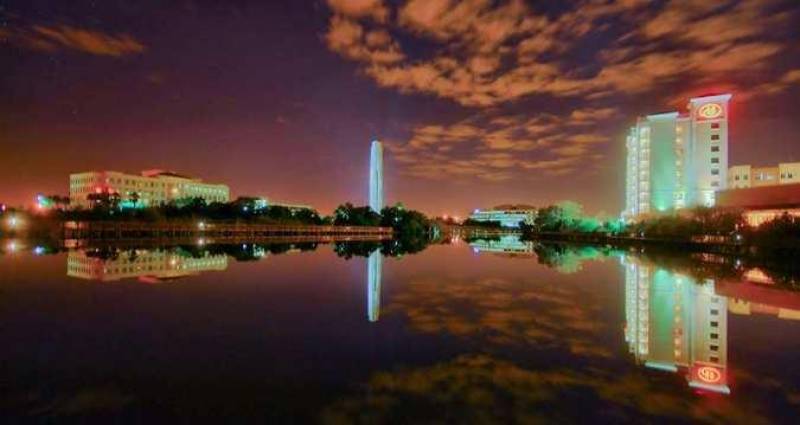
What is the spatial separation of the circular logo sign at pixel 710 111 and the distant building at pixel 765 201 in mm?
20235

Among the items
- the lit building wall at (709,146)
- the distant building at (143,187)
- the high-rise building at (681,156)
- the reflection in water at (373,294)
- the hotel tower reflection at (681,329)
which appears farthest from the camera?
the distant building at (143,187)

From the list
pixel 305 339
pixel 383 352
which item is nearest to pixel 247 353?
pixel 305 339

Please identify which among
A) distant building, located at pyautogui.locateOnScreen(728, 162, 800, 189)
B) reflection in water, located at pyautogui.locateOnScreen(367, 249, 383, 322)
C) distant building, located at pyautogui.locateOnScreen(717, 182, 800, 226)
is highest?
distant building, located at pyautogui.locateOnScreen(728, 162, 800, 189)

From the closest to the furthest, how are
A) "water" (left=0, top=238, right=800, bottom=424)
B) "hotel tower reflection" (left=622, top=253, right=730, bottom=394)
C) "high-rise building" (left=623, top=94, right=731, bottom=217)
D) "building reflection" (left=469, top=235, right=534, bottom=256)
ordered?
"water" (left=0, top=238, right=800, bottom=424) < "hotel tower reflection" (left=622, top=253, right=730, bottom=394) < "building reflection" (left=469, top=235, right=534, bottom=256) < "high-rise building" (left=623, top=94, right=731, bottom=217)

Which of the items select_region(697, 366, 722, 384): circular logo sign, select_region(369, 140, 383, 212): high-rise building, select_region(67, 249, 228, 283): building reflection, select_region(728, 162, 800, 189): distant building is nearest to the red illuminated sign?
select_region(728, 162, 800, 189): distant building

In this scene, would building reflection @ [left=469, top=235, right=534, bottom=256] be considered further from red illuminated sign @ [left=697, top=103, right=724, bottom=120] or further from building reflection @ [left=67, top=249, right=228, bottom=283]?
red illuminated sign @ [left=697, top=103, right=724, bottom=120]

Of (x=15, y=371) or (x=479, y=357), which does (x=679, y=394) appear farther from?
(x=15, y=371)

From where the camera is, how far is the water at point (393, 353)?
16.8 ft

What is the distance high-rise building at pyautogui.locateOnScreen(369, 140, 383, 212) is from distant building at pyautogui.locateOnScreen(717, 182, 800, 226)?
60906 mm

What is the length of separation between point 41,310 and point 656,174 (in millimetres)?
85057

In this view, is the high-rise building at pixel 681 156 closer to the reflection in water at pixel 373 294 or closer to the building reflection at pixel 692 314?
the building reflection at pixel 692 314

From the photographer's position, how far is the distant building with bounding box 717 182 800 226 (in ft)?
157

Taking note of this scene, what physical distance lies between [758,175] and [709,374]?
293 feet

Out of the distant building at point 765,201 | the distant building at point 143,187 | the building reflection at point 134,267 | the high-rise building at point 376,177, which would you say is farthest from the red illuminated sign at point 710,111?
the distant building at point 143,187
